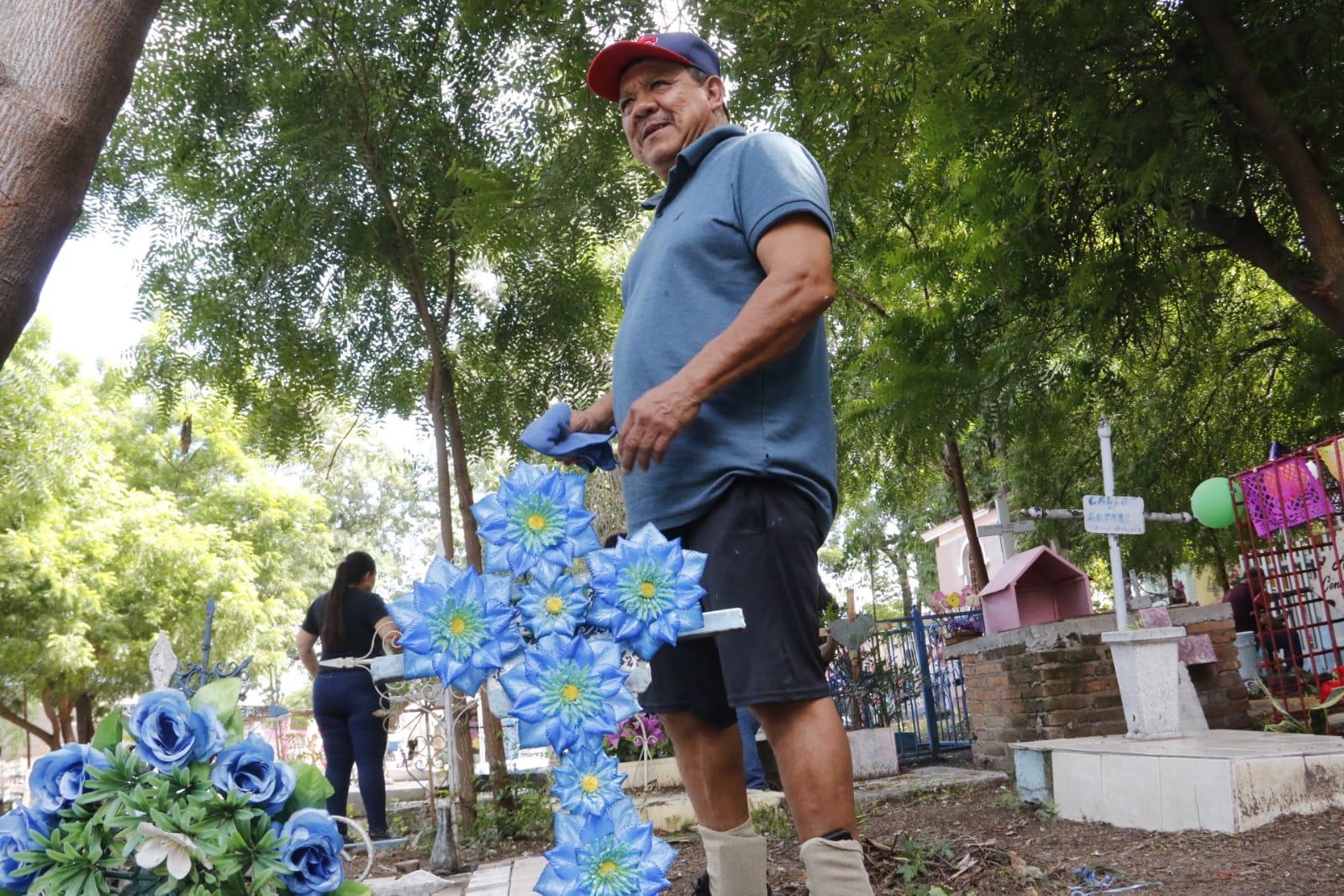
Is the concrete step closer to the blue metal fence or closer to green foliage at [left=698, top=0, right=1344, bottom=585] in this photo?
green foliage at [left=698, top=0, right=1344, bottom=585]

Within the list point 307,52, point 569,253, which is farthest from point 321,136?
point 569,253

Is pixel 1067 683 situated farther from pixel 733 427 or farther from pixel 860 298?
pixel 860 298

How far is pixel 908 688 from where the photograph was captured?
993 cm

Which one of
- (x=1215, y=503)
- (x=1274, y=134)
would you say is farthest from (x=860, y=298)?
(x=1274, y=134)

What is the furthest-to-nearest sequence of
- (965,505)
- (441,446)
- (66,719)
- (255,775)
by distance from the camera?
(66,719)
(965,505)
(441,446)
(255,775)

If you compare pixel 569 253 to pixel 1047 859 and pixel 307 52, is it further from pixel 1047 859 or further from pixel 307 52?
pixel 1047 859

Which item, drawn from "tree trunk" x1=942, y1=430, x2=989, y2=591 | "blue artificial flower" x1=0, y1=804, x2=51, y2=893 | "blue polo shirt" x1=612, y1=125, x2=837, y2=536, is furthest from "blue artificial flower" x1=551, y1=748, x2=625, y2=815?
"tree trunk" x1=942, y1=430, x2=989, y2=591

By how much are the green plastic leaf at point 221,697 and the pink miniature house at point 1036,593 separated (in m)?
6.81

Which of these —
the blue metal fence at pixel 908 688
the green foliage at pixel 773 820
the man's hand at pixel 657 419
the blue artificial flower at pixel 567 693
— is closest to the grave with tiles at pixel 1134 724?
the blue metal fence at pixel 908 688

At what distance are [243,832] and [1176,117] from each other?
549cm

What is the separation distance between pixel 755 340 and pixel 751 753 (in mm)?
5377

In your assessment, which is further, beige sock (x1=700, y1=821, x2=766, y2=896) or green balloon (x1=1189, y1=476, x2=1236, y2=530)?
green balloon (x1=1189, y1=476, x2=1236, y2=530)

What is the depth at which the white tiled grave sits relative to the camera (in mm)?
4289

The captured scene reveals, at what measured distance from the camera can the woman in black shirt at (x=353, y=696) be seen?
6.48 m
